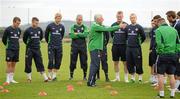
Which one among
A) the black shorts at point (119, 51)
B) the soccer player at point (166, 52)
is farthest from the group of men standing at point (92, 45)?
the soccer player at point (166, 52)

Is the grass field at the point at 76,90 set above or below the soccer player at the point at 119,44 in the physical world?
below

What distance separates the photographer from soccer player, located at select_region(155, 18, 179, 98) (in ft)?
47.7

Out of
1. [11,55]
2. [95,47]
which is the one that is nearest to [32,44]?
[11,55]

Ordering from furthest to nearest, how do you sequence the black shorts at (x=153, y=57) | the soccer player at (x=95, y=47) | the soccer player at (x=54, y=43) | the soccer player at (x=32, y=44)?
the soccer player at (x=54, y=43)
the soccer player at (x=32, y=44)
the black shorts at (x=153, y=57)
the soccer player at (x=95, y=47)

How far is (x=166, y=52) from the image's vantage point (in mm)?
14609

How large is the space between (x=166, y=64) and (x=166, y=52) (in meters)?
0.35

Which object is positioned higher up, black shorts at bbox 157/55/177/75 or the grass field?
black shorts at bbox 157/55/177/75

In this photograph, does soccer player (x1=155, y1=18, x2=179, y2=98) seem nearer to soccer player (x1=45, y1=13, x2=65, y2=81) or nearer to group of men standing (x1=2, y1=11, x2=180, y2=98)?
group of men standing (x1=2, y1=11, x2=180, y2=98)

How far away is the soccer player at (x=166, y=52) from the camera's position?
14.5 metres

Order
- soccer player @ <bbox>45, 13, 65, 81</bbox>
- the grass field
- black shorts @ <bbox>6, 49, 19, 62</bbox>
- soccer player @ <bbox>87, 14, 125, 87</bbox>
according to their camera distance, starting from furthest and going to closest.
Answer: soccer player @ <bbox>45, 13, 65, 81</bbox>, black shorts @ <bbox>6, 49, 19, 62</bbox>, soccer player @ <bbox>87, 14, 125, 87</bbox>, the grass field

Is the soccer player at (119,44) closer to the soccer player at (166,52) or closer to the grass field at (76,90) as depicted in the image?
the grass field at (76,90)

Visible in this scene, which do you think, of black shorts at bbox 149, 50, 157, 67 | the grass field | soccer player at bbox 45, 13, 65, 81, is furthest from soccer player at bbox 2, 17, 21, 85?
black shorts at bbox 149, 50, 157, 67

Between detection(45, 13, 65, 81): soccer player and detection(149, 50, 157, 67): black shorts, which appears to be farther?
detection(45, 13, 65, 81): soccer player

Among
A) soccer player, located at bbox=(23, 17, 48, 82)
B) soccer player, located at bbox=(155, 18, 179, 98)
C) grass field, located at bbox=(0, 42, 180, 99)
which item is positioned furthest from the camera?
soccer player, located at bbox=(23, 17, 48, 82)
